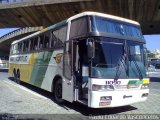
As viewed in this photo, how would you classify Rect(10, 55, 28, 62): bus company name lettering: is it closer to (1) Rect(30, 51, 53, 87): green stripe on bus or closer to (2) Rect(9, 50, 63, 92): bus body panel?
(2) Rect(9, 50, 63, 92): bus body panel

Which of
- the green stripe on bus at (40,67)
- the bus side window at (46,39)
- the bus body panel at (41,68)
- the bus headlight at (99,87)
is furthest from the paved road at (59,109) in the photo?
the bus side window at (46,39)

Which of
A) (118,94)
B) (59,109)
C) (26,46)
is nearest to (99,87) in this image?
(118,94)

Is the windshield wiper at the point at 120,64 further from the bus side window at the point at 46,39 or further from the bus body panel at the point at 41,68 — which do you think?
the bus side window at the point at 46,39

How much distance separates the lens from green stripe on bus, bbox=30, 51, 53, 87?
1316 centimetres

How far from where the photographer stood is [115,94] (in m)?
8.94

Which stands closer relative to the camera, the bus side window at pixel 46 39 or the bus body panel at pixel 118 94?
the bus body panel at pixel 118 94

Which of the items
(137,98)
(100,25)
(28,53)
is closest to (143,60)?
(137,98)

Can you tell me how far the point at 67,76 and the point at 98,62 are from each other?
1.89 metres

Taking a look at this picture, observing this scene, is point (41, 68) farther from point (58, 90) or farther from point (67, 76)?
point (67, 76)

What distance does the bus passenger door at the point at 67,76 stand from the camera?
1004 centimetres

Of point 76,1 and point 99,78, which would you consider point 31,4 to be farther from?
point 99,78

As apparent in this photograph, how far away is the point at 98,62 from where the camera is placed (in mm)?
8930

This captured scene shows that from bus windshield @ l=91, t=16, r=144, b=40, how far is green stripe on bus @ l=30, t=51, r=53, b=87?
12.0 ft

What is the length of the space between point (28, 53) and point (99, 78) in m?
8.96
